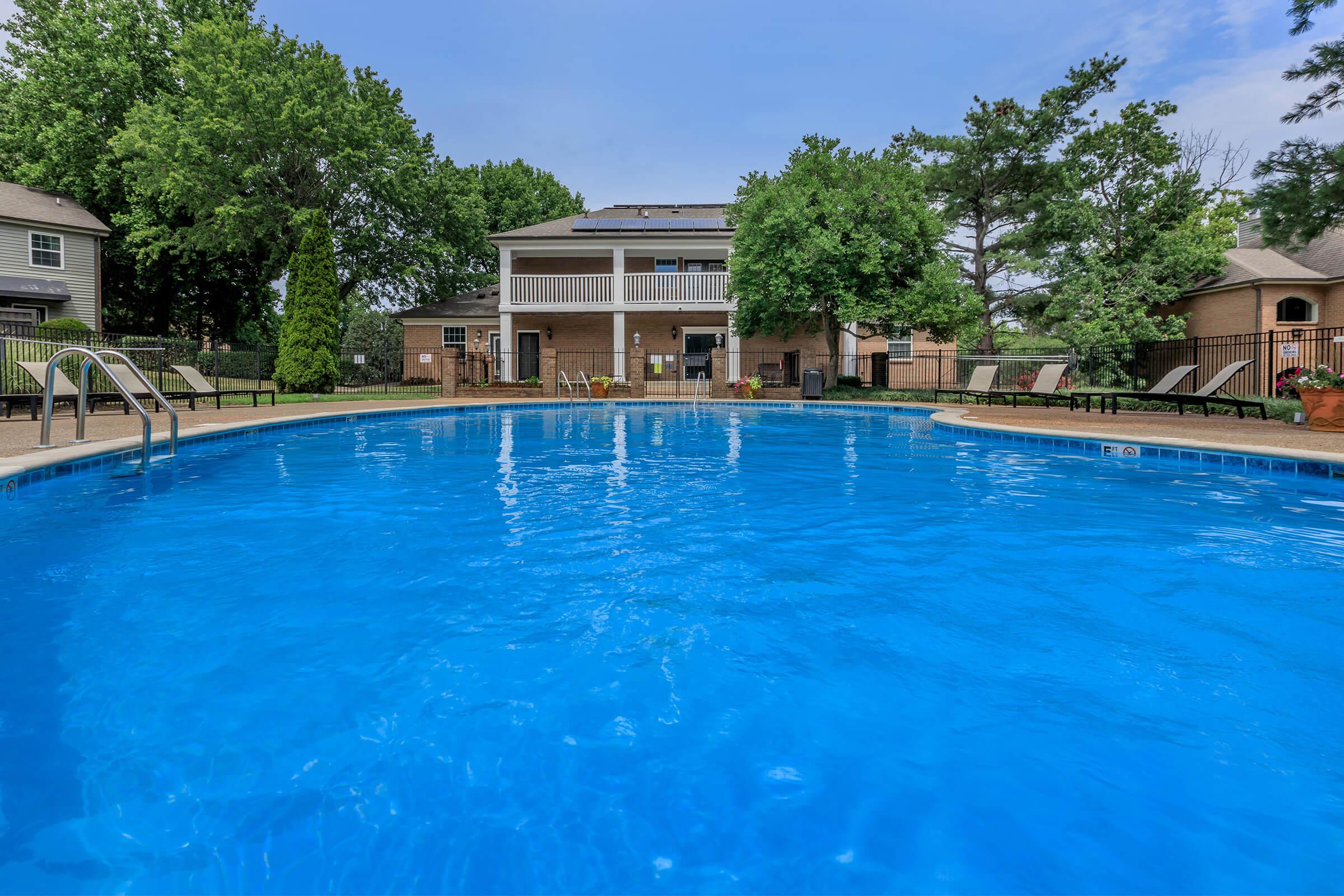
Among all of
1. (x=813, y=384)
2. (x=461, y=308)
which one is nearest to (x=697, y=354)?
(x=813, y=384)

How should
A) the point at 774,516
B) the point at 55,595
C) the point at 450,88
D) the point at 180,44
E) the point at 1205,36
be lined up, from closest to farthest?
the point at 55,595, the point at 774,516, the point at 1205,36, the point at 180,44, the point at 450,88

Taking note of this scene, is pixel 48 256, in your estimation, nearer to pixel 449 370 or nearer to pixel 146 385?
pixel 449 370

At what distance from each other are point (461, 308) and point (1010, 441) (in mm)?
24311

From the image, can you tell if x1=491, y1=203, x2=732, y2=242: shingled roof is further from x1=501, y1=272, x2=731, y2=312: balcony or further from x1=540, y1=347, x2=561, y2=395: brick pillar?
x1=540, y1=347, x2=561, y2=395: brick pillar

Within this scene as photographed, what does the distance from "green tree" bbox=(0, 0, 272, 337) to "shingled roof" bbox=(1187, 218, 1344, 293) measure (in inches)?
1392

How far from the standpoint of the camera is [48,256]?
81.9 ft

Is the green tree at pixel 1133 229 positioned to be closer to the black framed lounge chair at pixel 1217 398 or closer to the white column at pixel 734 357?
the black framed lounge chair at pixel 1217 398

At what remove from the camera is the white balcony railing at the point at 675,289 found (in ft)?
80.2

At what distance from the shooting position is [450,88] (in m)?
27.8

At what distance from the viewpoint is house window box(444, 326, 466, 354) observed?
29.2 m

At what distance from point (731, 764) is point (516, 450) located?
8210 mm

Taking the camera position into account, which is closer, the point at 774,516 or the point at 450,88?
the point at 774,516

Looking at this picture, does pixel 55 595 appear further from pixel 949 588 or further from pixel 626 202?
pixel 626 202

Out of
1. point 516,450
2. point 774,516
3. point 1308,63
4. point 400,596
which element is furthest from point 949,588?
point 1308,63
